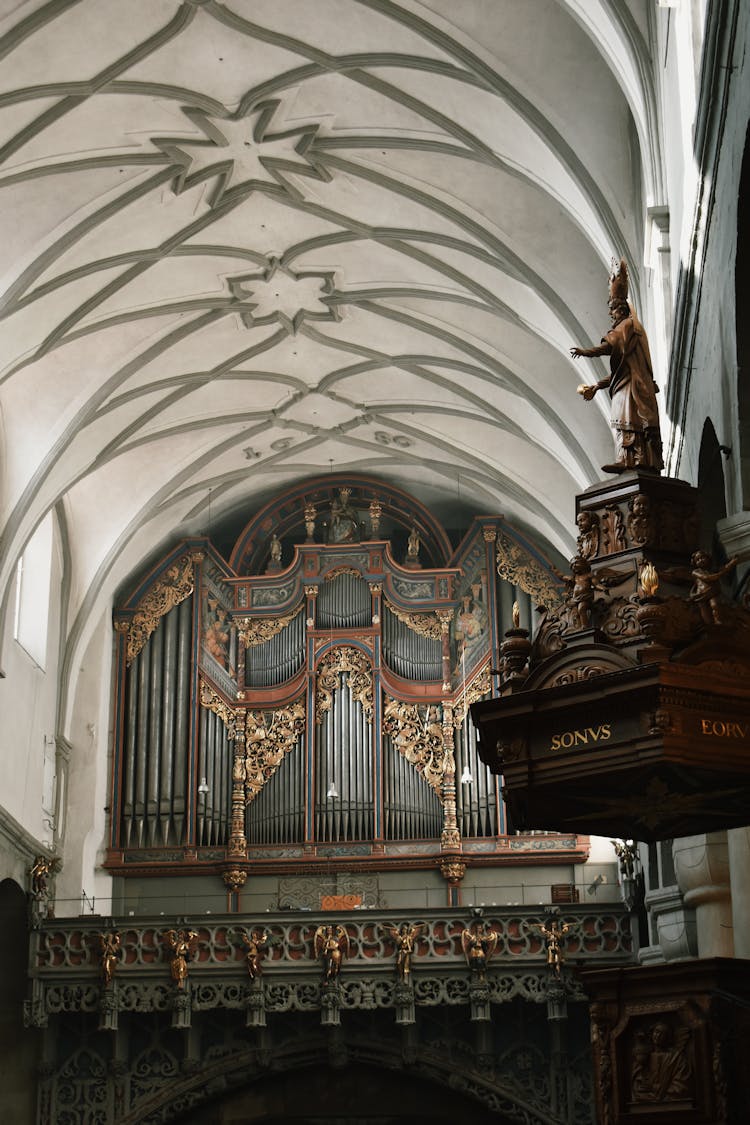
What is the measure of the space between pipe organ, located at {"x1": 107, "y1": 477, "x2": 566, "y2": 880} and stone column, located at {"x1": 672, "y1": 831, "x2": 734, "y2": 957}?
1003 cm

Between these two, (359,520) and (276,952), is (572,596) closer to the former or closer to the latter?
(276,952)

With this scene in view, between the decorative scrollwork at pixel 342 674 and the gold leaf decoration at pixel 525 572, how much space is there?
2.56 m

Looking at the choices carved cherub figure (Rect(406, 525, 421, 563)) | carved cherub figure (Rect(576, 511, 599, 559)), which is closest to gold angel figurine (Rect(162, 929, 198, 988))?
carved cherub figure (Rect(406, 525, 421, 563))

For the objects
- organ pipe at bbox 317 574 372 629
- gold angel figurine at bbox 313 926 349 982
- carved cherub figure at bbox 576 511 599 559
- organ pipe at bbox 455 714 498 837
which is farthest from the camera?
organ pipe at bbox 317 574 372 629

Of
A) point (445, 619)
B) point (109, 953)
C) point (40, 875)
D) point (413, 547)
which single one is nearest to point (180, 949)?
point (109, 953)

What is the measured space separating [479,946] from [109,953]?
4666mm

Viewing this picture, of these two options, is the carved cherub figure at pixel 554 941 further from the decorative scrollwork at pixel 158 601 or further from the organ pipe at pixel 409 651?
the decorative scrollwork at pixel 158 601

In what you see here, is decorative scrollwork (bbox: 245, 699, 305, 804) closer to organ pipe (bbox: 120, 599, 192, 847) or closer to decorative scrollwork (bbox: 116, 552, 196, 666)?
organ pipe (bbox: 120, 599, 192, 847)

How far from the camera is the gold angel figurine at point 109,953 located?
1986 centimetres

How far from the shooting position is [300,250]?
1961cm

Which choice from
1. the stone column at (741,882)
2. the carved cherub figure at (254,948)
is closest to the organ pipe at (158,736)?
the carved cherub figure at (254,948)

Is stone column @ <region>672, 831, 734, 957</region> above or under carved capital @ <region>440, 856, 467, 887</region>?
under

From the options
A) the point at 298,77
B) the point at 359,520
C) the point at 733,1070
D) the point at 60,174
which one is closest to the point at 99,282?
the point at 60,174

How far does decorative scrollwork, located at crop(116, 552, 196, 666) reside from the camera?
80.0 feet
